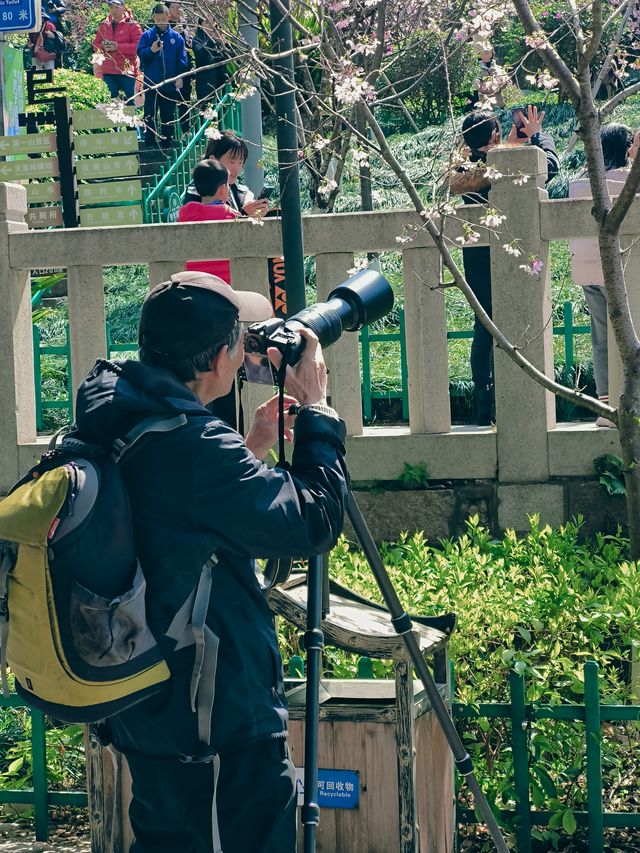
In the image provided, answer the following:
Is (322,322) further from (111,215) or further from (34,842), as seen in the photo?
(111,215)

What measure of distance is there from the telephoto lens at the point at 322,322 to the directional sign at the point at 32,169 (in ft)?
32.9

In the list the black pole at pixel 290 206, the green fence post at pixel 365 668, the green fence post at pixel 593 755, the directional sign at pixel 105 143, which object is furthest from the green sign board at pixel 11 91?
the green fence post at pixel 593 755

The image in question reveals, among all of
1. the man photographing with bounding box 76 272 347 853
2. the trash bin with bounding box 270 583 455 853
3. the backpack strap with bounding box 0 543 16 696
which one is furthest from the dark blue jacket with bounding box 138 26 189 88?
the backpack strap with bounding box 0 543 16 696

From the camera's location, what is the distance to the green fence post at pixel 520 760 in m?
3.59

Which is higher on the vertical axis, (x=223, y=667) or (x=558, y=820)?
(x=223, y=667)

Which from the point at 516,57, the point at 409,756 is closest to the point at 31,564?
the point at 409,756

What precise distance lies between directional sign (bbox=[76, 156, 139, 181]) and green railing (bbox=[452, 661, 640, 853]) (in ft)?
31.5

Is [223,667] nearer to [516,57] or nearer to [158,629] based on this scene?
[158,629]

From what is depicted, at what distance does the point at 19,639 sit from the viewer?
2.31 meters

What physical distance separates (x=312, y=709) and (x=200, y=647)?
419 mm

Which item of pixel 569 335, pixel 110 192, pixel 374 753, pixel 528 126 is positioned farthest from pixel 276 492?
pixel 110 192

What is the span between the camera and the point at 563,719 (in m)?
3.65

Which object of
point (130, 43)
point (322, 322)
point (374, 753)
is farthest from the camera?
point (130, 43)

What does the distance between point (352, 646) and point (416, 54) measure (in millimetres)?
13079
